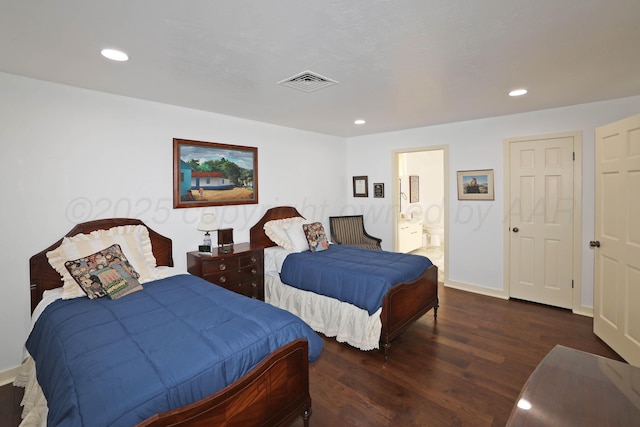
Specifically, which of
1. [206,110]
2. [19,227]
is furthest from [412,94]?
[19,227]

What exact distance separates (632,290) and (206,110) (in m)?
4.53

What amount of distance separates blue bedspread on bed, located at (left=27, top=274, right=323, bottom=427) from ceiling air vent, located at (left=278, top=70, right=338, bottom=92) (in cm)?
184

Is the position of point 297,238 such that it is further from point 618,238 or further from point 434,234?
point 434,234

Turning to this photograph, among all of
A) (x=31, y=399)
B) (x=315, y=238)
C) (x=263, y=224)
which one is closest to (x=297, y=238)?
(x=315, y=238)

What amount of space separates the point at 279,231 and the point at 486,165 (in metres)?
3.04

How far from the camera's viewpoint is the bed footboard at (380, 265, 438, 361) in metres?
2.80

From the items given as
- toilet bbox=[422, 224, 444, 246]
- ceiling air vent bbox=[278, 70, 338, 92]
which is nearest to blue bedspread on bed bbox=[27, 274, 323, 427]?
ceiling air vent bbox=[278, 70, 338, 92]

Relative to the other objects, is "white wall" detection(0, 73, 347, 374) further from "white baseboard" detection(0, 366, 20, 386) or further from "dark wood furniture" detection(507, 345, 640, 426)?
"dark wood furniture" detection(507, 345, 640, 426)

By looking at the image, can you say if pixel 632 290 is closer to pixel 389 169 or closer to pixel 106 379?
pixel 389 169

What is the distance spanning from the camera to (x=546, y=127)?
12.6 ft

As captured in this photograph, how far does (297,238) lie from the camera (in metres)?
4.05

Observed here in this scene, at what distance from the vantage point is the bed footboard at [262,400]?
130 cm

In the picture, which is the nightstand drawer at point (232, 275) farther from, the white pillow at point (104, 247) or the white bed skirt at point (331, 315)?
the white pillow at point (104, 247)

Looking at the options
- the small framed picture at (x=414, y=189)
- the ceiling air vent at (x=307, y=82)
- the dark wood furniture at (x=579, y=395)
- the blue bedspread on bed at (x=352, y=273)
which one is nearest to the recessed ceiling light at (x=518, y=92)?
the ceiling air vent at (x=307, y=82)
